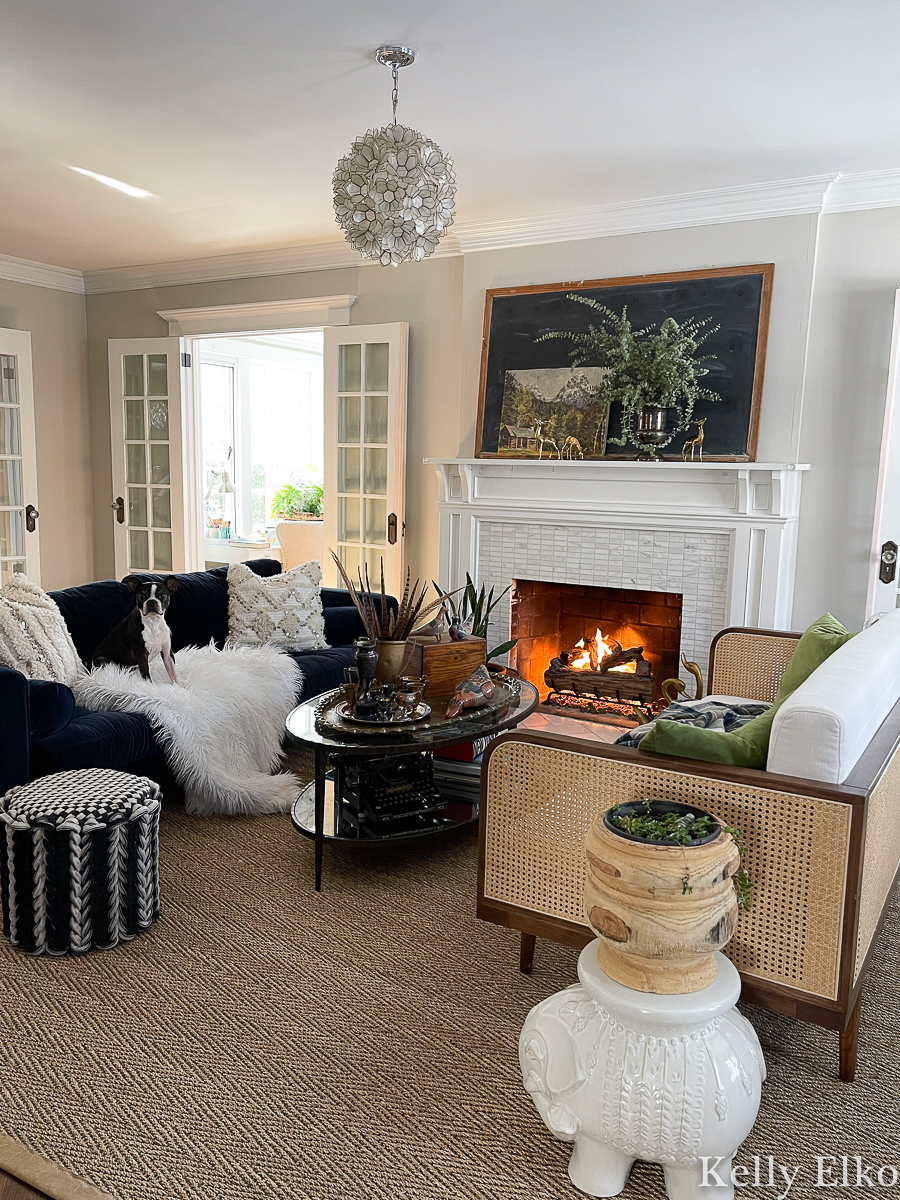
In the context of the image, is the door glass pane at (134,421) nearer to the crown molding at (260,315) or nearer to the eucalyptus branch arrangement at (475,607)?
the crown molding at (260,315)

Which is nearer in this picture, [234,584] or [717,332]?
[717,332]

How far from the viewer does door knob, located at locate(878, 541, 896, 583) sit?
3951mm

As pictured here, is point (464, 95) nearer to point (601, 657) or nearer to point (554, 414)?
point (554, 414)

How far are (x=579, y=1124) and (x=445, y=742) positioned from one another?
1.25m

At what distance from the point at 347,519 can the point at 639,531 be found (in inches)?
77.4

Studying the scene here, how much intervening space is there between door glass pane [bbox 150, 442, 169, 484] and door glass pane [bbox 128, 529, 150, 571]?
1.31 ft

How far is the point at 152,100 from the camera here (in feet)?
10.6

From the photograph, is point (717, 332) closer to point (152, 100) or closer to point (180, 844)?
point (152, 100)

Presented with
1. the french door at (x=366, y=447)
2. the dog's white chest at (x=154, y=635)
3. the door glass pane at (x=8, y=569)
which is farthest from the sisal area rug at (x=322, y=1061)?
the door glass pane at (x=8, y=569)

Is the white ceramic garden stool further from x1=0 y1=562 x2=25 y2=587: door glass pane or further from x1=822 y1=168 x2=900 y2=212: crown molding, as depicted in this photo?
x1=0 y1=562 x2=25 y2=587: door glass pane

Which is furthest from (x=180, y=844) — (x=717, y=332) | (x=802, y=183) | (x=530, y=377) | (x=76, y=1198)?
(x=802, y=183)

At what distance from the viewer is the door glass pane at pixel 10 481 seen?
5965mm

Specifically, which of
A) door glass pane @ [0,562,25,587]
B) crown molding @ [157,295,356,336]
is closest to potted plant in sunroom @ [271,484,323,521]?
crown molding @ [157,295,356,336]

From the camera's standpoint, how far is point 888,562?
396 cm
